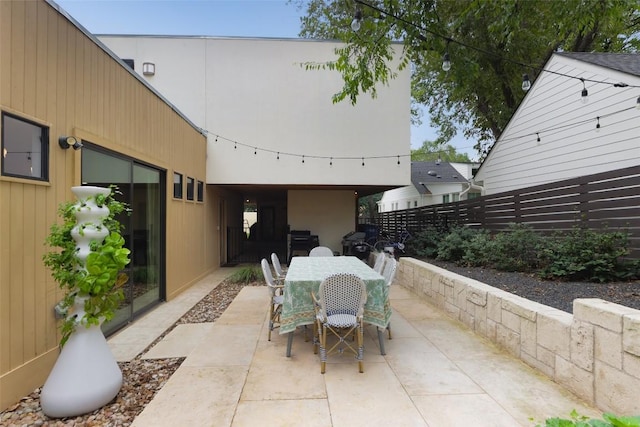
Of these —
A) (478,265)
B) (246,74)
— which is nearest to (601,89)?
(478,265)

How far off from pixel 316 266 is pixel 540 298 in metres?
2.55

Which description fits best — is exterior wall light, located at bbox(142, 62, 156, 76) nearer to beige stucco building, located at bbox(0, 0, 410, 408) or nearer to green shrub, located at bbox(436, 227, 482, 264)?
beige stucco building, located at bbox(0, 0, 410, 408)

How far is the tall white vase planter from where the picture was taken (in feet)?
7.49

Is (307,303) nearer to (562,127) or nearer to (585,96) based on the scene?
(585,96)

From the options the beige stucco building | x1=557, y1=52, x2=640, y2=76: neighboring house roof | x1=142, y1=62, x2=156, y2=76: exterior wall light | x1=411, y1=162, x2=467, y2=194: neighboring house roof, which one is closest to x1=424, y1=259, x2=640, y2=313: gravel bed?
x1=557, y1=52, x2=640, y2=76: neighboring house roof

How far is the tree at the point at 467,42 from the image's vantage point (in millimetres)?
5117

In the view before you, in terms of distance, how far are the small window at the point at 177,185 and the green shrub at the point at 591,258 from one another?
598cm

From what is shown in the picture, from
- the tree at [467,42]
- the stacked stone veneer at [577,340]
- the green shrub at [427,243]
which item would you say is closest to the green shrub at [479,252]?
the green shrub at [427,243]

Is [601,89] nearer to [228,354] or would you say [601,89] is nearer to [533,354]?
[533,354]

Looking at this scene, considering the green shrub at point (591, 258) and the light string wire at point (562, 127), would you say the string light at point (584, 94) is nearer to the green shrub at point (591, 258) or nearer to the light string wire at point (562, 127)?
the light string wire at point (562, 127)

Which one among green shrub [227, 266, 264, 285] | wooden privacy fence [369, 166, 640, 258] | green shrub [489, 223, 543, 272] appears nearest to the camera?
wooden privacy fence [369, 166, 640, 258]

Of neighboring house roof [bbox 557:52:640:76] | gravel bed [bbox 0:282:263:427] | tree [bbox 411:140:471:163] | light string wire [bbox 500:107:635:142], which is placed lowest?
gravel bed [bbox 0:282:263:427]

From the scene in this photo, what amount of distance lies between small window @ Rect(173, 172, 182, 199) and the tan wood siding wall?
1.79 m

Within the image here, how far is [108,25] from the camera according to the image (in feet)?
26.5
